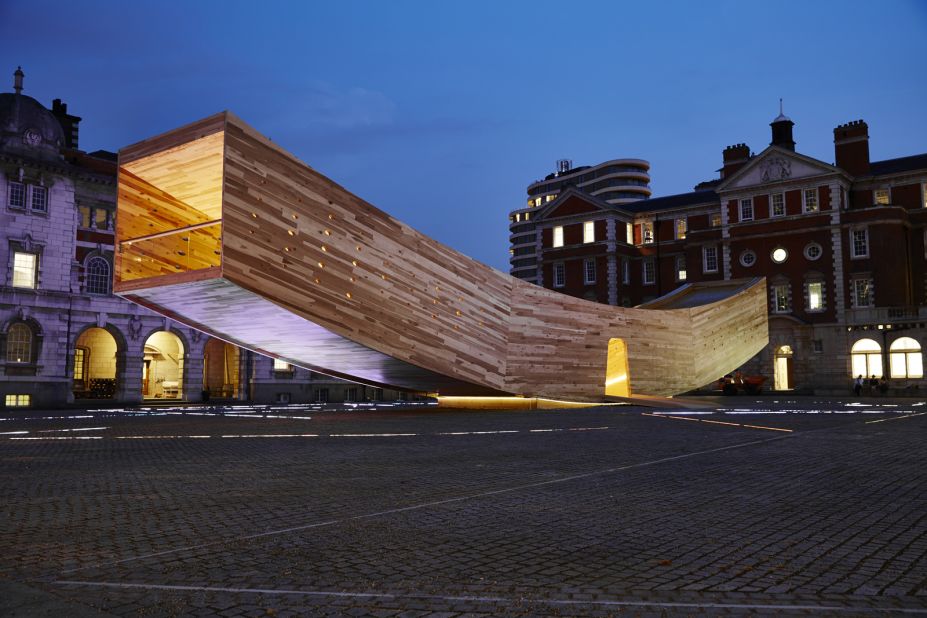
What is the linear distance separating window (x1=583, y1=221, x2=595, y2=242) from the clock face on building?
1526 inches

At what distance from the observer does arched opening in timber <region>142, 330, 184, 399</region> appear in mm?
38094

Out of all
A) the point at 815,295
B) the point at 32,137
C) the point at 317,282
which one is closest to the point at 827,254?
the point at 815,295

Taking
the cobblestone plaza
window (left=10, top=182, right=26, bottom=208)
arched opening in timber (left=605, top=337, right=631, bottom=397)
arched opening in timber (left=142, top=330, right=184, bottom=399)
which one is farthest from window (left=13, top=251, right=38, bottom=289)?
arched opening in timber (left=605, top=337, right=631, bottom=397)

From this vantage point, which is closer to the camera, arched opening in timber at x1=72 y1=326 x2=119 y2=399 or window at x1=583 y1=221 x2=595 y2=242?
arched opening in timber at x1=72 y1=326 x2=119 y2=399

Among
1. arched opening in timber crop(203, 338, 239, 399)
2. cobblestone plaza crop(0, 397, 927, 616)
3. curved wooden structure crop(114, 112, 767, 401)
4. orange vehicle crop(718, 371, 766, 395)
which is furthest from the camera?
orange vehicle crop(718, 371, 766, 395)

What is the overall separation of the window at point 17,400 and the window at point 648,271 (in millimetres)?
43044

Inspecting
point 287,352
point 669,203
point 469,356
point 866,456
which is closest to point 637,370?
point 469,356

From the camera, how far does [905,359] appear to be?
44812 mm

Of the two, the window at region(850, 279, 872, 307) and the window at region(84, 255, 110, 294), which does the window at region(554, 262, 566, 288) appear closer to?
the window at region(850, 279, 872, 307)

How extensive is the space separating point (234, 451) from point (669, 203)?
53040 mm

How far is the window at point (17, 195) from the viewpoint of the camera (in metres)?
31.4

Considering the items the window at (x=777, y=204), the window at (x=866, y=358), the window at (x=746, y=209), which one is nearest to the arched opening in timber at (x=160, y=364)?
the window at (x=746, y=209)

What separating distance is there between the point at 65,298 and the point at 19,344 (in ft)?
8.61

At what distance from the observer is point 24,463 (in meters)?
9.87
